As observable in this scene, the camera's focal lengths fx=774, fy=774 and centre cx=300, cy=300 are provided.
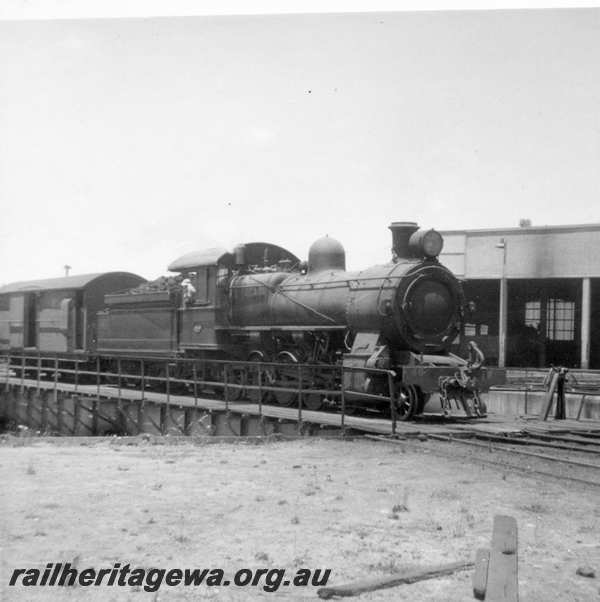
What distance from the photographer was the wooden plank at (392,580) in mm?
4395

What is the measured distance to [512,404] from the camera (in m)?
19.9

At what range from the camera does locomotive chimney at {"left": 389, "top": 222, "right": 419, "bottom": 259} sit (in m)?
14.2

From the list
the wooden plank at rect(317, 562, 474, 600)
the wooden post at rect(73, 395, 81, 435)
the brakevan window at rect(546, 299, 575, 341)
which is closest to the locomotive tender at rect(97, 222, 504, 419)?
the wooden post at rect(73, 395, 81, 435)

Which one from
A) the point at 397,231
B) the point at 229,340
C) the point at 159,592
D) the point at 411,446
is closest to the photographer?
the point at 159,592

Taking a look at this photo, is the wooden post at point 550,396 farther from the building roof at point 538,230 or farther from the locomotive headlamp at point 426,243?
the building roof at point 538,230

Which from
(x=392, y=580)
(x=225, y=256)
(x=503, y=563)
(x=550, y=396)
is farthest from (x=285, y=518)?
(x=225, y=256)

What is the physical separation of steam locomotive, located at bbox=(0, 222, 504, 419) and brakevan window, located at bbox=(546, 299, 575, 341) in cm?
2404

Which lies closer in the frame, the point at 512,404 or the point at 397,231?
the point at 397,231

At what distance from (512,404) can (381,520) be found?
14.7m

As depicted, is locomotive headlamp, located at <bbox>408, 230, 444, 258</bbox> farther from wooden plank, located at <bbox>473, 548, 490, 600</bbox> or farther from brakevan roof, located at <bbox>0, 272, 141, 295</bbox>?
brakevan roof, located at <bbox>0, 272, 141, 295</bbox>

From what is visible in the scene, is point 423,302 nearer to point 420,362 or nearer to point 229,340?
point 420,362

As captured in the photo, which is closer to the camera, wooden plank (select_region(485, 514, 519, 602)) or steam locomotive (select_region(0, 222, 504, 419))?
wooden plank (select_region(485, 514, 519, 602))

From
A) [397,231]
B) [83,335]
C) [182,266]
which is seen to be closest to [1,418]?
[83,335]

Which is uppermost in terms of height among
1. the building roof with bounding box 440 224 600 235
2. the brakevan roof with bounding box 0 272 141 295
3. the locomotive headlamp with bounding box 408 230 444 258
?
the building roof with bounding box 440 224 600 235
